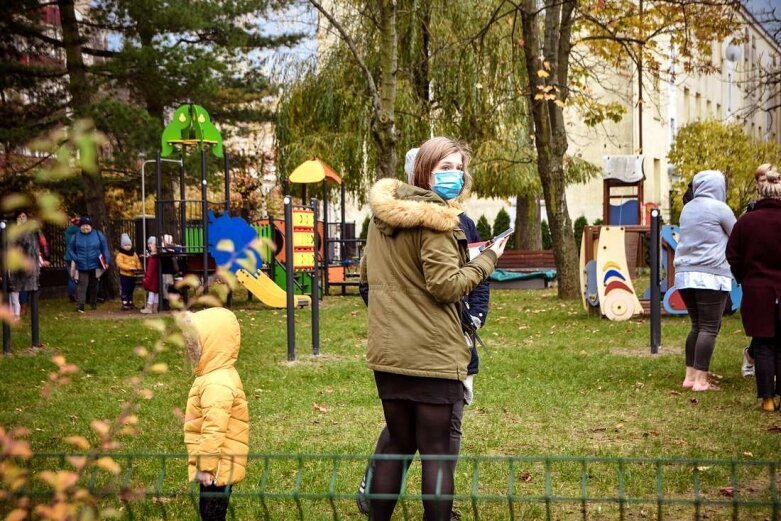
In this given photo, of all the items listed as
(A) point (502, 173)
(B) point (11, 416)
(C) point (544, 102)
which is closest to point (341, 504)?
(B) point (11, 416)

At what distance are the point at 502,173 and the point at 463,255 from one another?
71.6 ft

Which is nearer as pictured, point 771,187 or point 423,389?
point 423,389

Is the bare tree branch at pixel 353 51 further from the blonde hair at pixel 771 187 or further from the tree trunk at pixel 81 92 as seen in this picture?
the blonde hair at pixel 771 187

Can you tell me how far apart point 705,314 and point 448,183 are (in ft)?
15.7

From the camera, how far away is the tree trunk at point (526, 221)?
3048 cm

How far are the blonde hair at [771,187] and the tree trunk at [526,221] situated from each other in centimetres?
2216

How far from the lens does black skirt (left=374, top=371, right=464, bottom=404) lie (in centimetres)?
397

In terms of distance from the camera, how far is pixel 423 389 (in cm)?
397

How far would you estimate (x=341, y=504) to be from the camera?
540 cm

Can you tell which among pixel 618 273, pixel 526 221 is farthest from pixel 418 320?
pixel 526 221

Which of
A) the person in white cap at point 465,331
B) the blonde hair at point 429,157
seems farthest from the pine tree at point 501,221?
the blonde hair at point 429,157

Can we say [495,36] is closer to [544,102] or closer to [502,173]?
[502,173]

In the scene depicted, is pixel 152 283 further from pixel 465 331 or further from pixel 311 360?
pixel 465 331

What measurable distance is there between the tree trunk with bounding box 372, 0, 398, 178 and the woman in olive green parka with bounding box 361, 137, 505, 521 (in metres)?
11.7
